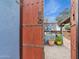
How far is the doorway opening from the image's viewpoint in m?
9.21

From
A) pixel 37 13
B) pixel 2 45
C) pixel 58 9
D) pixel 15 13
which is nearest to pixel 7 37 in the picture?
pixel 2 45

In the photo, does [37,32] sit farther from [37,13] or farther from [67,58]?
[67,58]

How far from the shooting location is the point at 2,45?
2963 millimetres

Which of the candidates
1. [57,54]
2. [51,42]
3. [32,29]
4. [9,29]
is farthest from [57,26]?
[9,29]

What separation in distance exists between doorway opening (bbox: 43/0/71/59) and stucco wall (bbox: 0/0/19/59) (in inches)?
233

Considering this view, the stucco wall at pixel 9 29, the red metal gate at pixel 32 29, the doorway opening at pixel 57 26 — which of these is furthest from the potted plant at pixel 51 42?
the stucco wall at pixel 9 29

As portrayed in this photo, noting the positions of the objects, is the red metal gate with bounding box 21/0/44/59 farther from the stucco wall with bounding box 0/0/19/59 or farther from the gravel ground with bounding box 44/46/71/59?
the gravel ground with bounding box 44/46/71/59

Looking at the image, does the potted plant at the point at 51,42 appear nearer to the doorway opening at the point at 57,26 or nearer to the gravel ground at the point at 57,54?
the doorway opening at the point at 57,26

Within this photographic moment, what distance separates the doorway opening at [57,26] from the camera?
9.21 m

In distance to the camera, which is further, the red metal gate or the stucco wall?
the red metal gate

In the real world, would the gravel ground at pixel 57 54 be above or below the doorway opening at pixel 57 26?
below

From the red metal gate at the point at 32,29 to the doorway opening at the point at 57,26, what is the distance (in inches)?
223

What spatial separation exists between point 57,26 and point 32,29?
32.6 ft

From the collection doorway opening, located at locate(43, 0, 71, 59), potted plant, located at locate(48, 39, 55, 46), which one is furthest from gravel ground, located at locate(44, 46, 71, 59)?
potted plant, located at locate(48, 39, 55, 46)
